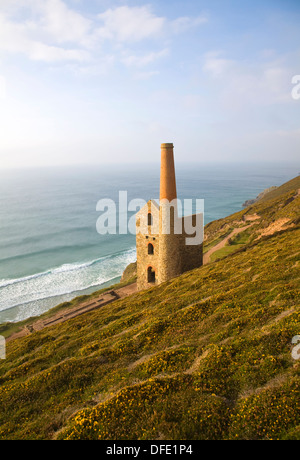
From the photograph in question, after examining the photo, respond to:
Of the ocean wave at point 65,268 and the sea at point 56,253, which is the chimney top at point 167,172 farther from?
the ocean wave at point 65,268

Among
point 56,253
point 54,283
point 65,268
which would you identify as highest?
point 56,253

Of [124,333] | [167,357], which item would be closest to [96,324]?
[124,333]

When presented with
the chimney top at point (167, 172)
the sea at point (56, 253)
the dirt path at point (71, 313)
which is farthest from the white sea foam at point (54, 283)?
the chimney top at point (167, 172)

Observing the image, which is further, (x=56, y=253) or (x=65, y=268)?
(x=56, y=253)

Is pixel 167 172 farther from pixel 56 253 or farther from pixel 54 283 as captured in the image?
pixel 56 253

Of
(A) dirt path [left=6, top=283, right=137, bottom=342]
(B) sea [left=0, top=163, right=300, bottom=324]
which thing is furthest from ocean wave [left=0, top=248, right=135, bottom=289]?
(A) dirt path [left=6, top=283, right=137, bottom=342]

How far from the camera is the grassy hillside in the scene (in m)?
8.37

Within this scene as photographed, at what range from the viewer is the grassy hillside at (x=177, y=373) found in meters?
8.37

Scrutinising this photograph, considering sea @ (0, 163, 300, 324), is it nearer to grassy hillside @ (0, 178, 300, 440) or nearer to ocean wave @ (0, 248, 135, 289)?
ocean wave @ (0, 248, 135, 289)

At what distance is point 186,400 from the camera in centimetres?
929

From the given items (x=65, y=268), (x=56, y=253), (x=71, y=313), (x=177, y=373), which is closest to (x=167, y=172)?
(x=177, y=373)

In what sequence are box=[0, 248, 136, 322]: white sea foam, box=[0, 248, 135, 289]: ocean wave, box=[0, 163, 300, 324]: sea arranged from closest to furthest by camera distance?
1. box=[0, 248, 136, 322]: white sea foam
2. box=[0, 163, 300, 324]: sea
3. box=[0, 248, 135, 289]: ocean wave

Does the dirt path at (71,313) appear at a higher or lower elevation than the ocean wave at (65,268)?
higher

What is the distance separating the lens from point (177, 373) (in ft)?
36.4
